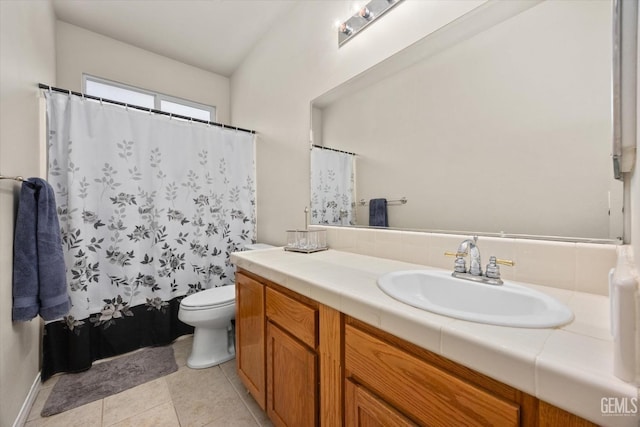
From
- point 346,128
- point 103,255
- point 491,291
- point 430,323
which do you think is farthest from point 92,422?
point 346,128

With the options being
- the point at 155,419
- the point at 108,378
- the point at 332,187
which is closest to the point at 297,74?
the point at 332,187

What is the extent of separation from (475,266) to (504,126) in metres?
0.56

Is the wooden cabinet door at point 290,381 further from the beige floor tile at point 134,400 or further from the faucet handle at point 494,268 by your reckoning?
the beige floor tile at point 134,400

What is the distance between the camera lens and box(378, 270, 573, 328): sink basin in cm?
59

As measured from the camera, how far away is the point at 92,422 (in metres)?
1.33

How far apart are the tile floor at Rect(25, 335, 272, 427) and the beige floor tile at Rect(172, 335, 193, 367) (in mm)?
163

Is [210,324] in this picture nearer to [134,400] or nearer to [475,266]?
[134,400]

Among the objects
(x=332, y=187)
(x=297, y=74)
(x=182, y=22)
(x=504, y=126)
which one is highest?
(x=182, y=22)

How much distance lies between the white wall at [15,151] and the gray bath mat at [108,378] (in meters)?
0.16

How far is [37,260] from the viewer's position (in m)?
1.38

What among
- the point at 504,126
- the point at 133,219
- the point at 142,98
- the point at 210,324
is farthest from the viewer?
the point at 142,98

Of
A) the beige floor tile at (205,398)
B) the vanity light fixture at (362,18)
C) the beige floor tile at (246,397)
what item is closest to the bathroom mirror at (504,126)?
the vanity light fixture at (362,18)

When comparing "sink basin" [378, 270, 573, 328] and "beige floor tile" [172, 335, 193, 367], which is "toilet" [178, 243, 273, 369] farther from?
"sink basin" [378, 270, 573, 328]

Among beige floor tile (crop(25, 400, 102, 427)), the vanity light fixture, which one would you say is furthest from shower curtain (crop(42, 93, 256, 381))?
the vanity light fixture
